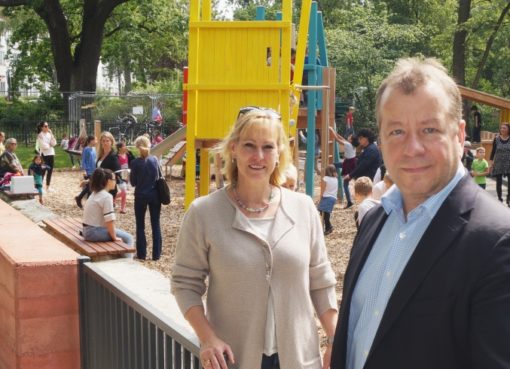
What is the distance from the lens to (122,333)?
361cm

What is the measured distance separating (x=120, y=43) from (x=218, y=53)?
34.7 m

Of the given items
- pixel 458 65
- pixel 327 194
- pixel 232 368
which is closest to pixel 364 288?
pixel 232 368

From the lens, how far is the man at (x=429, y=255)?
6.18 feet

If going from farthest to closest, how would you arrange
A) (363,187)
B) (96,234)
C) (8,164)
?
(8,164), (363,187), (96,234)

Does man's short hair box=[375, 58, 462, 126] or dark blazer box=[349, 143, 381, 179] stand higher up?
man's short hair box=[375, 58, 462, 126]

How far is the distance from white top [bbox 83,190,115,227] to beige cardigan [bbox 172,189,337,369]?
6.11 meters

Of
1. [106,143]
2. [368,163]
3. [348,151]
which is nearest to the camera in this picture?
[368,163]

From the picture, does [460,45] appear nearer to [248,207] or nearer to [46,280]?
[46,280]

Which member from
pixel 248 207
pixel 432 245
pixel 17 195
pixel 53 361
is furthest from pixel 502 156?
pixel 432 245

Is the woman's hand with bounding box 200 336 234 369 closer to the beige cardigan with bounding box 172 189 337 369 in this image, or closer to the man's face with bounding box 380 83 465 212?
the beige cardigan with bounding box 172 189 337 369

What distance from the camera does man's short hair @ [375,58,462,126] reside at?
→ 83.3 inches

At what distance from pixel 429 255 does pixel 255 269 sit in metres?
1.14

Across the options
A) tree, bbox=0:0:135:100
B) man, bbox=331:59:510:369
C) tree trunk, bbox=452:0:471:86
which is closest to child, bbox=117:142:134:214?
man, bbox=331:59:510:369

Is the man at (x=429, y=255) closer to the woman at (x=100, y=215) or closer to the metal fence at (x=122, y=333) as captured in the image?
the metal fence at (x=122, y=333)
